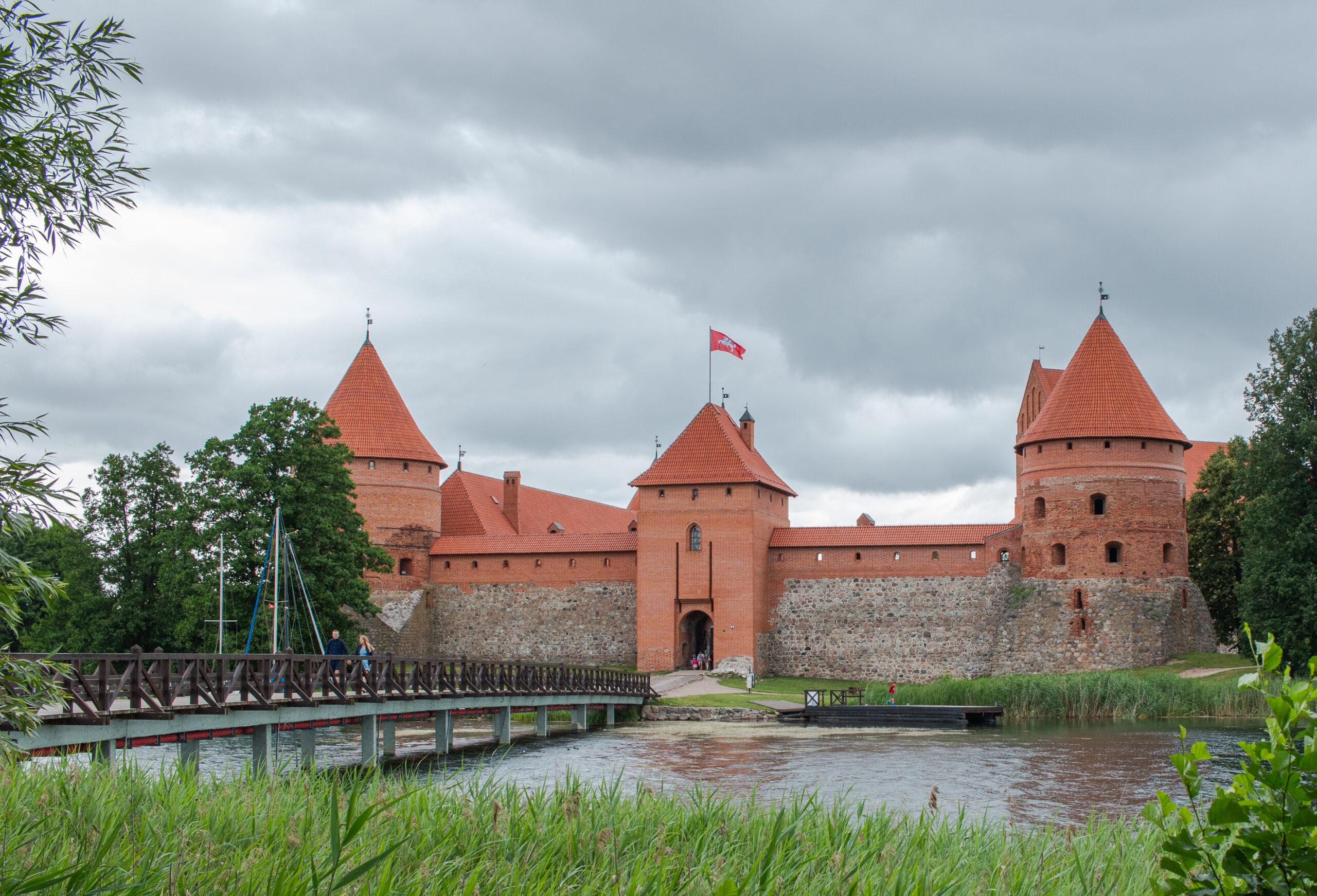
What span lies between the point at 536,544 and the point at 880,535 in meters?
10.6

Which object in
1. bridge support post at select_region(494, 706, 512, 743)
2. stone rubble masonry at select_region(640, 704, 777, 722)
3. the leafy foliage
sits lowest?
stone rubble masonry at select_region(640, 704, 777, 722)

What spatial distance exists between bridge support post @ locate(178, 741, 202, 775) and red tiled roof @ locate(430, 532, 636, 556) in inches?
822

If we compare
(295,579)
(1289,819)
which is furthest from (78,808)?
(295,579)

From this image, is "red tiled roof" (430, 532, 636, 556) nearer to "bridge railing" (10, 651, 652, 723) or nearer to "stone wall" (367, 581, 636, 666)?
"stone wall" (367, 581, 636, 666)

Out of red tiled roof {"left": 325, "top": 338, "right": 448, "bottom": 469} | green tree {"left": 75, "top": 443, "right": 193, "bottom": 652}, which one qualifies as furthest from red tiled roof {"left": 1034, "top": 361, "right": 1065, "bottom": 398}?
green tree {"left": 75, "top": 443, "right": 193, "bottom": 652}

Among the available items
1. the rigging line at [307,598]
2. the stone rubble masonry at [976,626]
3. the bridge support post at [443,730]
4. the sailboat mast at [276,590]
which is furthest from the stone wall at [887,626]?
the bridge support post at [443,730]

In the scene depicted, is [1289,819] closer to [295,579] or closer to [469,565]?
[295,579]

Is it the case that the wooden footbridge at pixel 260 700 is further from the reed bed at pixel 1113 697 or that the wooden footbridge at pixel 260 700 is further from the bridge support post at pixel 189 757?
the reed bed at pixel 1113 697

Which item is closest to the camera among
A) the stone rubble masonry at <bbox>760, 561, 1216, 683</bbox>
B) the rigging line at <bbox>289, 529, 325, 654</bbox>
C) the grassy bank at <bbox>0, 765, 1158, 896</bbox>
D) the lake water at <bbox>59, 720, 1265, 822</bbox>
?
the grassy bank at <bbox>0, 765, 1158, 896</bbox>

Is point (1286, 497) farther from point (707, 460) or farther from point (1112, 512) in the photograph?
point (707, 460)

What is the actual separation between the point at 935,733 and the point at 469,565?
18404 mm

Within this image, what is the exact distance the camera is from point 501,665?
22250 mm

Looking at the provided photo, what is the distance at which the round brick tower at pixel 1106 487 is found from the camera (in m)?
31.2

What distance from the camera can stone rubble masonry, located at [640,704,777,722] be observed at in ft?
84.3
